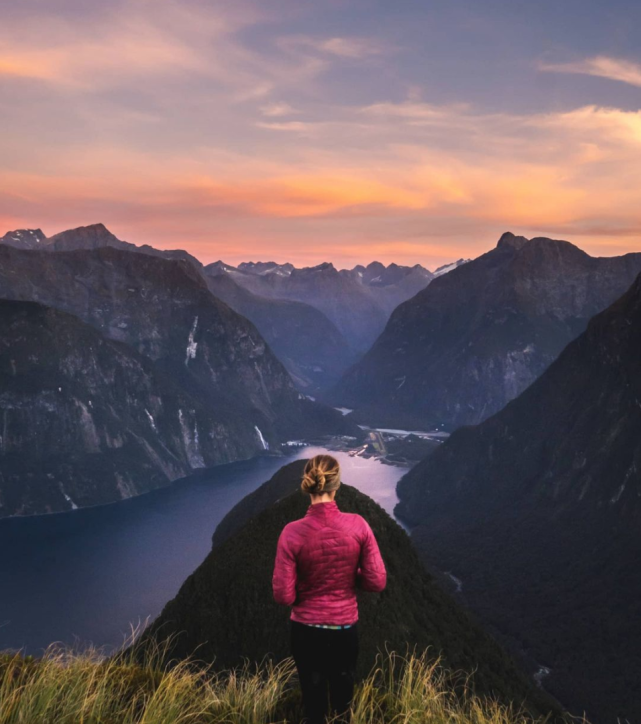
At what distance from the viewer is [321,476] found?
13.6 m

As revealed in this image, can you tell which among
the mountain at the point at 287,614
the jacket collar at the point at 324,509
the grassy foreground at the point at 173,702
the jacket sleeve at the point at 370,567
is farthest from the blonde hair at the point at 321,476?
the mountain at the point at 287,614

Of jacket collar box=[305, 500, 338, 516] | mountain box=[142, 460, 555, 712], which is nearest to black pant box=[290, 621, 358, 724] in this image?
jacket collar box=[305, 500, 338, 516]

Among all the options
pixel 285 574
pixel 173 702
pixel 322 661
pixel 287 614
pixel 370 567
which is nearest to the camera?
pixel 285 574

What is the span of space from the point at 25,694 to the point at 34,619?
585ft

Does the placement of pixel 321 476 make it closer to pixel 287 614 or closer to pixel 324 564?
pixel 324 564

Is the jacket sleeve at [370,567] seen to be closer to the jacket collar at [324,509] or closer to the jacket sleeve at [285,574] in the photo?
the jacket collar at [324,509]

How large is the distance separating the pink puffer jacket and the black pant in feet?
0.79

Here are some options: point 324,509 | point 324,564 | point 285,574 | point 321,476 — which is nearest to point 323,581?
point 324,564

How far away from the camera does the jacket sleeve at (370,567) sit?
46.6ft

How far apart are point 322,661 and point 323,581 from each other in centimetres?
149

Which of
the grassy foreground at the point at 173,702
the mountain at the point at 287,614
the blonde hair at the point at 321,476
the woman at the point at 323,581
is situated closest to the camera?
the blonde hair at the point at 321,476

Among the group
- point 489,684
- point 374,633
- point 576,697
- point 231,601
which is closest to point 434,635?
point 489,684

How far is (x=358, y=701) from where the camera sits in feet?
51.7

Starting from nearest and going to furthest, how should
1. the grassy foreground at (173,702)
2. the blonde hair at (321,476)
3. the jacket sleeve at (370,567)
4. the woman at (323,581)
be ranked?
1. the blonde hair at (321,476)
2. the woman at (323,581)
3. the jacket sleeve at (370,567)
4. the grassy foreground at (173,702)
